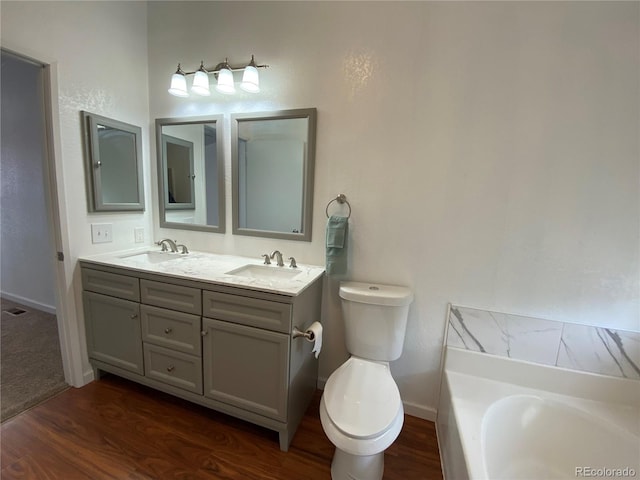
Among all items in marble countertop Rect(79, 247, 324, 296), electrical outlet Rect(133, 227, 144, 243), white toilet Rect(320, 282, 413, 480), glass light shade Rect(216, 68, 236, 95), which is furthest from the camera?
electrical outlet Rect(133, 227, 144, 243)

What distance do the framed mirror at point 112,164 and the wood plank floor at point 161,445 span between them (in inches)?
50.0

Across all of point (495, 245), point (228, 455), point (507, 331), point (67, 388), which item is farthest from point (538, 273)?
point (67, 388)

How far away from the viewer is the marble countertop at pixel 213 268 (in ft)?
4.68

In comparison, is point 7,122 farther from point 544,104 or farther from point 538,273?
point 538,273

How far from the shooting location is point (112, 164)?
193 centimetres

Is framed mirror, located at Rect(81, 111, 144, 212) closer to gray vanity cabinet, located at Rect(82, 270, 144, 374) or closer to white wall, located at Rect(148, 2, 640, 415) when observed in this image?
gray vanity cabinet, located at Rect(82, 270, 144, 374)

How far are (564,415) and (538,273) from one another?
691 mm

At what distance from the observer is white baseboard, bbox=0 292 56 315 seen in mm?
2795

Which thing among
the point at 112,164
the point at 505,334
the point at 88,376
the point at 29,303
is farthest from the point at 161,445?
the point at 29,303

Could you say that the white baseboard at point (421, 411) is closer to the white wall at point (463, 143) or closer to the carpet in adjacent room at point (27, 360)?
the white wall at point (463, 143)

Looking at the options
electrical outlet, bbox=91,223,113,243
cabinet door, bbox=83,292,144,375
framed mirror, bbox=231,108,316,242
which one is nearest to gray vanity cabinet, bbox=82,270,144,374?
cabinet door, bbox=83,292,144,375

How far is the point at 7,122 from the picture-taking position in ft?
8.78

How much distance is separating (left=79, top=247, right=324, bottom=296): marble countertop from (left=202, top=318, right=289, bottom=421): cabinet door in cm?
23

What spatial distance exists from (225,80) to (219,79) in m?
0.04
